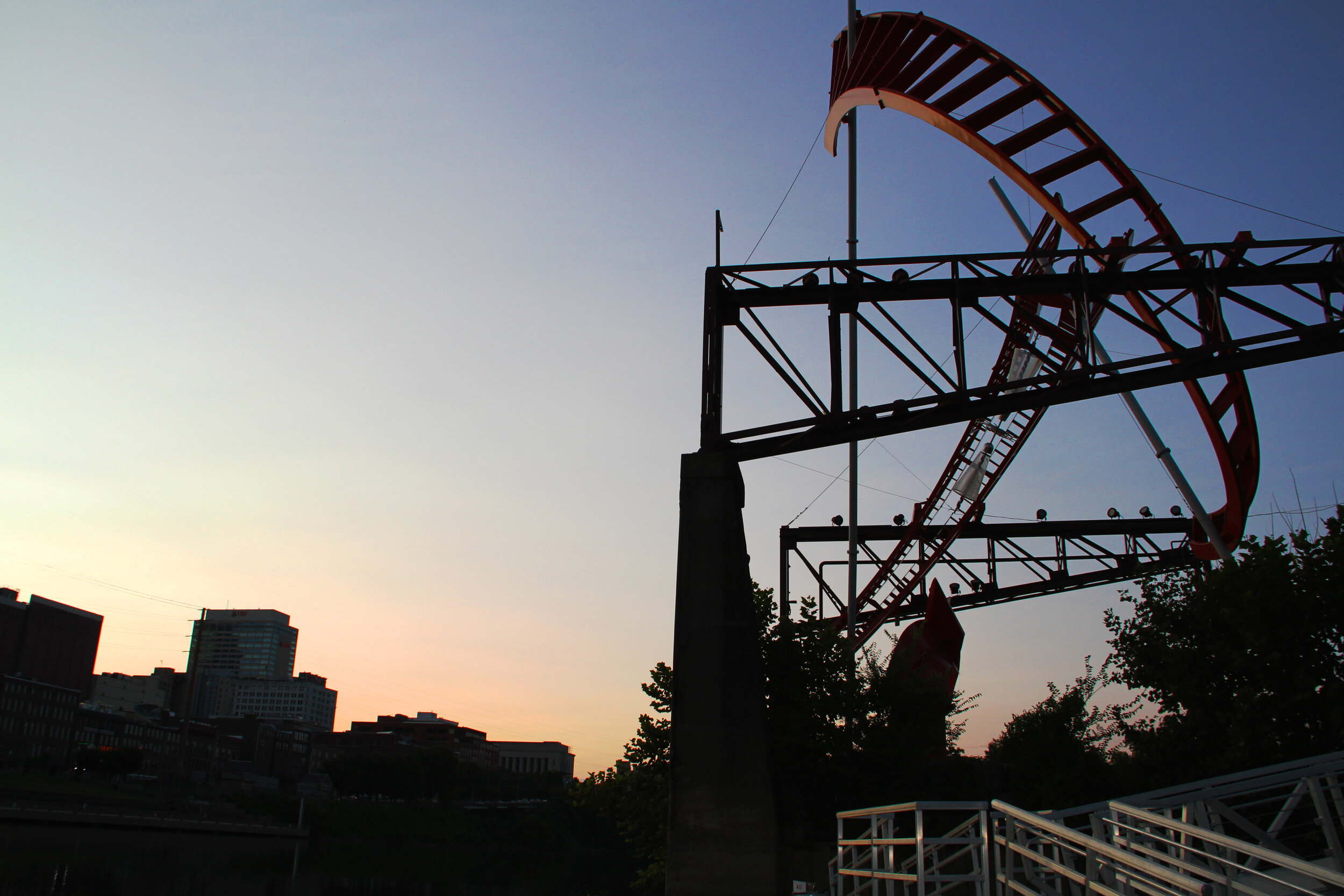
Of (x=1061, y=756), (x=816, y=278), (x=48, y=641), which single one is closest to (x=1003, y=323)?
(x=816, y=278)

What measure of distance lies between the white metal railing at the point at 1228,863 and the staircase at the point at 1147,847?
17mm

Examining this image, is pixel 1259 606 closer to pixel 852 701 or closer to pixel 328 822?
pixel 852 701

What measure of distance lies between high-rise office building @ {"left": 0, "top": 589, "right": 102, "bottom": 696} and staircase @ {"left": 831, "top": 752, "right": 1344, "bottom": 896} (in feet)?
520

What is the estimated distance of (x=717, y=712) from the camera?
16.0 meters

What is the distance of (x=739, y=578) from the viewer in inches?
659

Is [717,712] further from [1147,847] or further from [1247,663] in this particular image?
[1247,663]

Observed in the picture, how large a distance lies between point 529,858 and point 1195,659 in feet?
416

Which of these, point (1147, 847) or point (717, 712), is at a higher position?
point (717, 712)

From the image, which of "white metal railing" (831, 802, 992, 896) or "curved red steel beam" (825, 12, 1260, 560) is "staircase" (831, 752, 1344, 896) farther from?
"curved red steel beam" (825, 12, 1260, 560)

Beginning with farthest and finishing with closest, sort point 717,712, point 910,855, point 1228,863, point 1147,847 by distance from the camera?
point 910,855
point 717,712
point 1147,847
point 1228,863

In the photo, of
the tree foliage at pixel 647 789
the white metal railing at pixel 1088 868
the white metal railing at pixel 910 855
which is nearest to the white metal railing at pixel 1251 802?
the white metal railing at pixel 1088 868

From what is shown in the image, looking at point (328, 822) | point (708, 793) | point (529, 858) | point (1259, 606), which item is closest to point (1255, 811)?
point (1259, 606)

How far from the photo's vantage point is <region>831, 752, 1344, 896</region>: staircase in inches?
280

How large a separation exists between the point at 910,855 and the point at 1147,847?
41.3 feet
